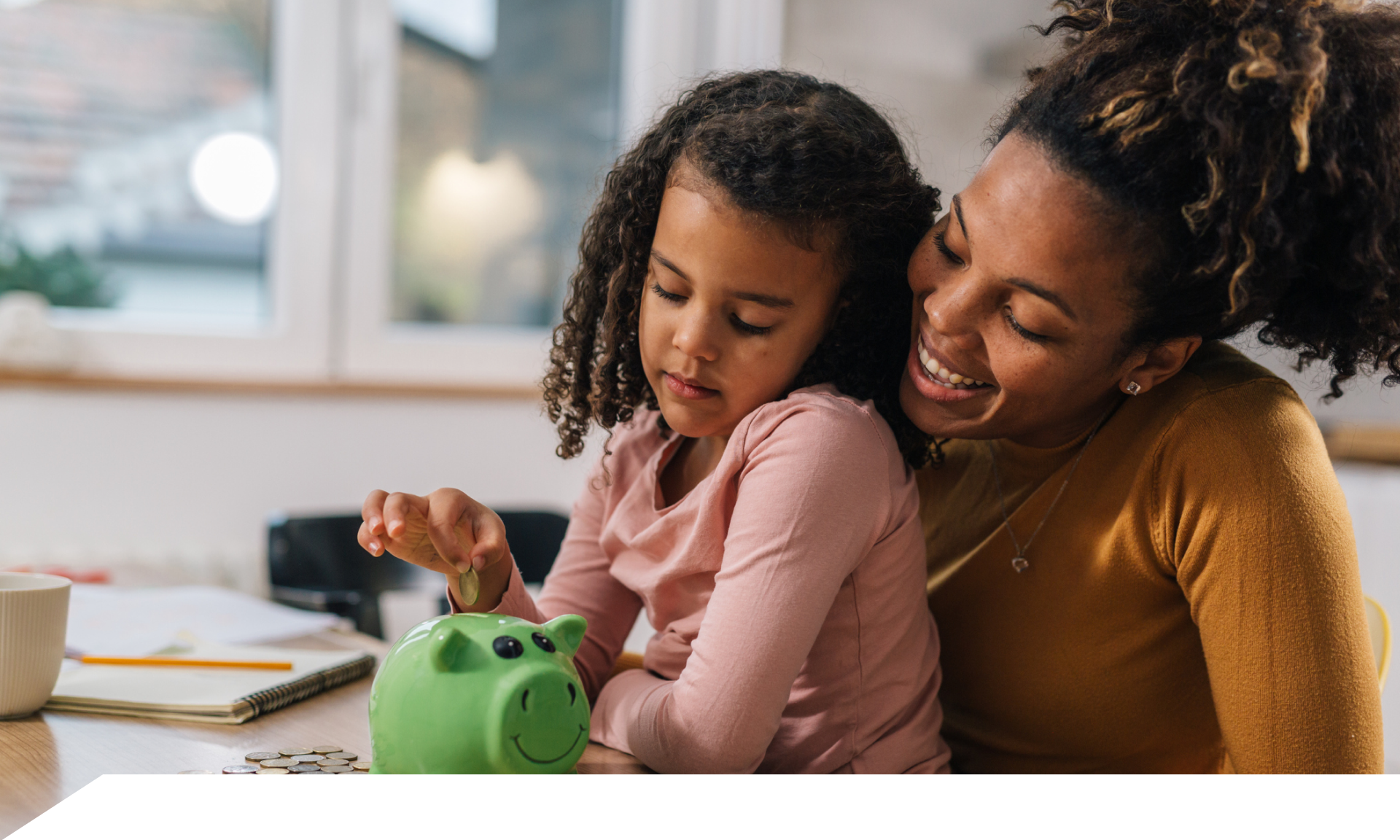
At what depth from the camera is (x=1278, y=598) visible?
82cm

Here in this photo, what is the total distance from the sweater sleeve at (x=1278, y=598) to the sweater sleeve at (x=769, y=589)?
26 cm

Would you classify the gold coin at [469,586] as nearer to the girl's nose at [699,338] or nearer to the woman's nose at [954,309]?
the girl's nose at [699,338]

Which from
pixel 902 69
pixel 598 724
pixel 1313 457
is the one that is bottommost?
pixel 598 724

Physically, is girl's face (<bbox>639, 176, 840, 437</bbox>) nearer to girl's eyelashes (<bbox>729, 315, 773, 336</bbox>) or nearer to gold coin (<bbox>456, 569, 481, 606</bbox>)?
girl's eyelashes (<bbox>729, 315, 773, 336</bbox>)

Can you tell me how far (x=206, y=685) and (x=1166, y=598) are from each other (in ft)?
2.62

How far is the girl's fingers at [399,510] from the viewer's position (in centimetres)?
77

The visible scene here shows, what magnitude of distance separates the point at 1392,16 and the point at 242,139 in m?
2.49

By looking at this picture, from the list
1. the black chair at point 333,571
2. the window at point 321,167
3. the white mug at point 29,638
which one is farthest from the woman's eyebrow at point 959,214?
the window at point 321,167

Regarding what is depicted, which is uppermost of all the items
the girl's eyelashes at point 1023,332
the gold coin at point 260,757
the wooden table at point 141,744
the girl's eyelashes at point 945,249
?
the girl's eyelashes at point 945,249

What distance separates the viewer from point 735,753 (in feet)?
2.48
